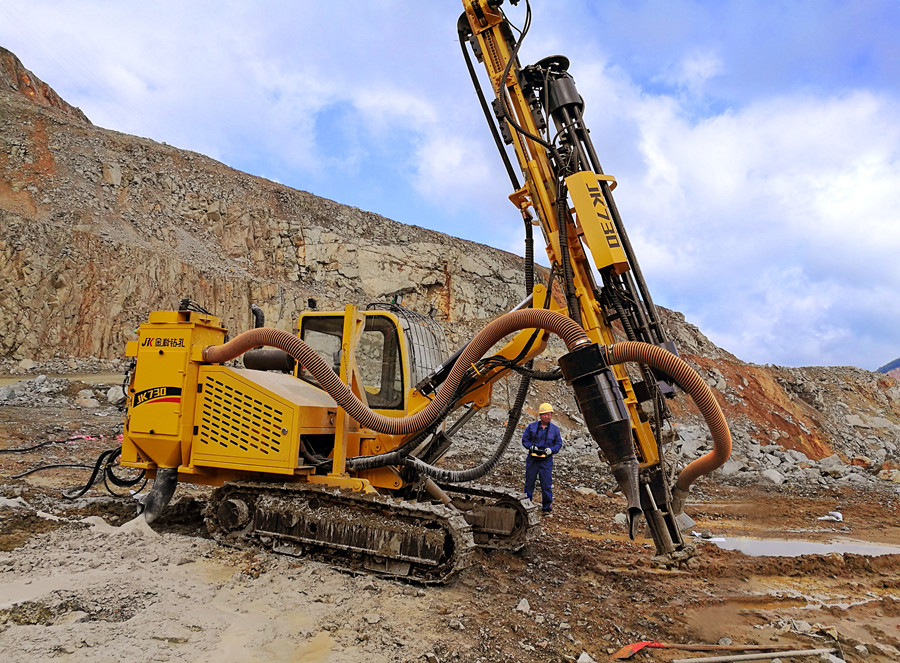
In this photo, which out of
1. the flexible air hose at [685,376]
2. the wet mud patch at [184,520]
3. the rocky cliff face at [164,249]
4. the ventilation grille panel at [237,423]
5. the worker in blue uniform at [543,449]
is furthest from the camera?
the rocky cliff face at [164,249]

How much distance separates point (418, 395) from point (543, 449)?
3.14m

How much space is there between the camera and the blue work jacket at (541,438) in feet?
27.8

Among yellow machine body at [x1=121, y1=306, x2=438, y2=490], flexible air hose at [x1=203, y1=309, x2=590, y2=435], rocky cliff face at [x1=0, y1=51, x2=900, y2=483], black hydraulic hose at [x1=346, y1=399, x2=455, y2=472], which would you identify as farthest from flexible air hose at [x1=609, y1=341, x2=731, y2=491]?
rocky cliff face at [x1=0, y1=51, x2=900, y2=483]

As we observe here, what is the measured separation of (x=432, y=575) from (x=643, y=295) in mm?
2731

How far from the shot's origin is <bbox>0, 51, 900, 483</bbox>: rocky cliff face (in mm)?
21000

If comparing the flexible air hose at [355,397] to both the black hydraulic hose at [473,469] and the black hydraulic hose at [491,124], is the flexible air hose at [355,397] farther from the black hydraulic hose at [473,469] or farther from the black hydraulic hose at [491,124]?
the black hydraulic hose at [491,124]

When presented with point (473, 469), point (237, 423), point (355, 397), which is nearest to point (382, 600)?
point (355, 397)

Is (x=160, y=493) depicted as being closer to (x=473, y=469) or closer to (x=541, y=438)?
(x=473, y=469)

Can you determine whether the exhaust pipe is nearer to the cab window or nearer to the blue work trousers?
the cab window

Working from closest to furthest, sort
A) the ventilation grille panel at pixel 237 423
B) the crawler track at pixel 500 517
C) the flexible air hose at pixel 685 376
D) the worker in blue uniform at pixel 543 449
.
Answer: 1. the flexible air hose at pixel 685 376
2. the ventilation grille panel at pixel 237 423
3. the crawler track at pixel 500 517
4. the worker in blue uniform at pixel 543 449

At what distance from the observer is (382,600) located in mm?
4391

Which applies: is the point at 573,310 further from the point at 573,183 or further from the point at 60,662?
the point at 60,662

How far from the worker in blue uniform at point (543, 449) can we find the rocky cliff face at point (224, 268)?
8177 millimetres

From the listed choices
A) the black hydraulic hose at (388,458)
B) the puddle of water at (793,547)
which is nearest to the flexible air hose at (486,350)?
the black hydraulic hose at (388,458)
